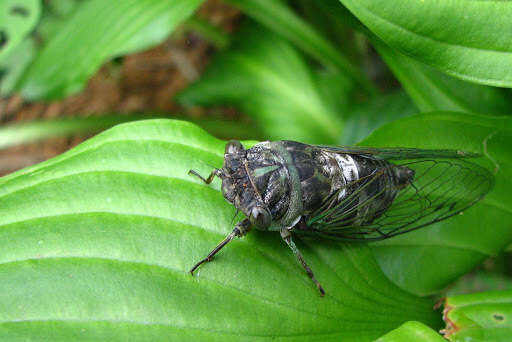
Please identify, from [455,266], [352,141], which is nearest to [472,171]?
[455,266]

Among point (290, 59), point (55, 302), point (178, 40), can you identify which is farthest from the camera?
Answer: point (178, 40)

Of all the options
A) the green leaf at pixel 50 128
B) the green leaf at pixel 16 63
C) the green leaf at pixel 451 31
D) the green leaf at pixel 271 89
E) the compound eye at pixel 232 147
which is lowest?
the green leaf at pixel 50 128

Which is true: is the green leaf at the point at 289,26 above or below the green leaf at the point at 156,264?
above

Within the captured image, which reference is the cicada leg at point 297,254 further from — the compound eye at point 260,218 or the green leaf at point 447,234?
the green leaf at point 447,234

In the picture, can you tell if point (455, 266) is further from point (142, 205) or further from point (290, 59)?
point (290, 59)

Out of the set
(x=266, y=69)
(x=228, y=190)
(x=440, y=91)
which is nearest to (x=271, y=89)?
(x=266, y=69)

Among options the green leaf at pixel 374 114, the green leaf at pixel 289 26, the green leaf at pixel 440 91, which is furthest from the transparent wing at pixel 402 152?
the green leaf at pixel 289 26

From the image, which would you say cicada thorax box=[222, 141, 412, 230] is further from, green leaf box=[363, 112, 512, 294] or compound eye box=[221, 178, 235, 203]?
green leaf box=[363, 112, 512, 294]
